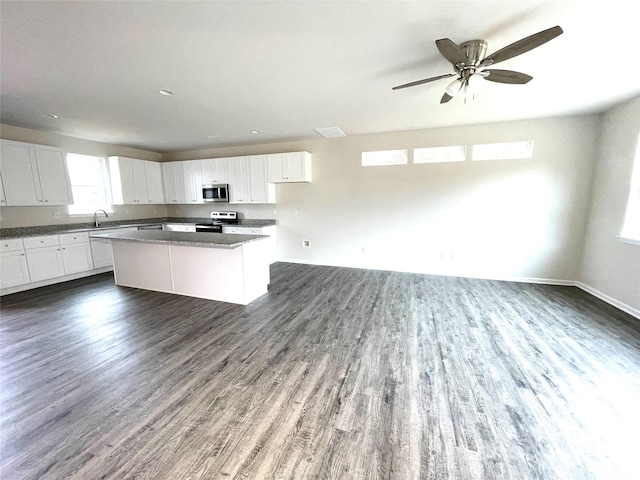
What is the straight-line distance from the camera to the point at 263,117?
12.9ft

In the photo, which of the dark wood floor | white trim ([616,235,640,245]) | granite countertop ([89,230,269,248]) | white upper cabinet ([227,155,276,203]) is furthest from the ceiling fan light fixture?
white upper cabinet ([227,155,276,203])

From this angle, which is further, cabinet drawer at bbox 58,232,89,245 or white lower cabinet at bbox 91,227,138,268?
white lower cabinet at bbox 91,227,138,268

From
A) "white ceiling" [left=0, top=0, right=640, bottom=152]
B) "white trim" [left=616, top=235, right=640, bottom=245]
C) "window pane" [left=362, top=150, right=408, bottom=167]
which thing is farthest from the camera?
"window pane" [left=362, top=150, right=408, bottom=167]

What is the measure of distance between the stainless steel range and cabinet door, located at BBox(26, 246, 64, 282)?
2395 mm

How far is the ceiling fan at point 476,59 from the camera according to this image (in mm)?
1734

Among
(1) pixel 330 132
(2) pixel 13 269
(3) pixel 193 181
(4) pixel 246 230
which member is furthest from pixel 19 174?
(1) pixel 330 132

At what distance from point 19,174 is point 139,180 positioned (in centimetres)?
200

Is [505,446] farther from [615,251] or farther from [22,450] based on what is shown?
[615,251]

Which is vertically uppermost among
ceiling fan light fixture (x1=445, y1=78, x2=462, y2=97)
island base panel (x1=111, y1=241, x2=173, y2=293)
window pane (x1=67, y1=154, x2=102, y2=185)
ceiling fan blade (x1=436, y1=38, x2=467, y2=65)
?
ceiling fan blade (x1=436, y1=38, x2=467, y2=65)

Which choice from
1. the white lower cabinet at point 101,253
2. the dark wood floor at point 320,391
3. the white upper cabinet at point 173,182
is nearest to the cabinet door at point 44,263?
the white lower cabinet at point 101,253

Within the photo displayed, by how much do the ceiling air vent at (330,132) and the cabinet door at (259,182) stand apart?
4.86ft

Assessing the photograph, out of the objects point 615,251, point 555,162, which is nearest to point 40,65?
point 555,162

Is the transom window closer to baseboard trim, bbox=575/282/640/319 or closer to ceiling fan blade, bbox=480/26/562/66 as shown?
baseboard trim, bbox=575/282/640/319

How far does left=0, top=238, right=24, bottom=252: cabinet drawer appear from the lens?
388cm
